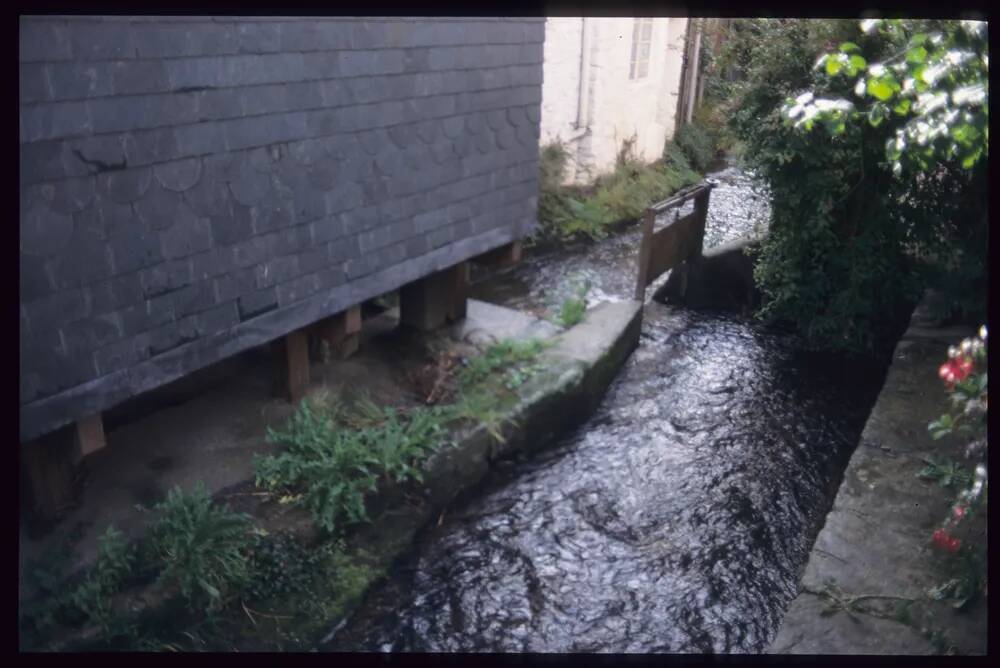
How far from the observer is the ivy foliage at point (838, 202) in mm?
7039

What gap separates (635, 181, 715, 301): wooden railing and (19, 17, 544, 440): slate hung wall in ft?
8.90

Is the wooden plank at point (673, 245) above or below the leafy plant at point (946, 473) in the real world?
below

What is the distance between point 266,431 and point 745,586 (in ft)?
9.79

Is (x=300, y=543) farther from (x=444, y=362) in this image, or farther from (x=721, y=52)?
(x=721, y=52)

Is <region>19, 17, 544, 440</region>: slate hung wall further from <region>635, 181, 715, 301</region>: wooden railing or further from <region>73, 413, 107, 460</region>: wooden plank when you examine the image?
<region>635, 181, 715, 301</region>: wooden railing

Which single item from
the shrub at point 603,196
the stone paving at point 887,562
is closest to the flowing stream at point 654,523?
the stone paving at point 887,562

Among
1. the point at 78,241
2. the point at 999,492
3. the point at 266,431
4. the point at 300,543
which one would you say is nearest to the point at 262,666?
the point at 300,543

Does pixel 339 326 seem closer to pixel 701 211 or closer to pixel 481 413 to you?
pixel 481 413

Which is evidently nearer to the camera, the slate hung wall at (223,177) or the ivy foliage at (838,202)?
the slate hung wall at (223,177)

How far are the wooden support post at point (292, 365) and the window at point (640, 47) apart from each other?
29.2ft

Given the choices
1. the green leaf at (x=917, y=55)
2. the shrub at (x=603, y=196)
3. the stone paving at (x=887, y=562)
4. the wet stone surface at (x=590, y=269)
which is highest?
the green leaf at (x=917, y=55)

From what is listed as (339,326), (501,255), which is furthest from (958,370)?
(501,255)

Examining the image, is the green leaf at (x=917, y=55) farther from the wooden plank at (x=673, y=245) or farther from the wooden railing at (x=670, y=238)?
the wooden plank at (x=673, y=245)

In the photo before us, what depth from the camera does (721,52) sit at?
8.55m
